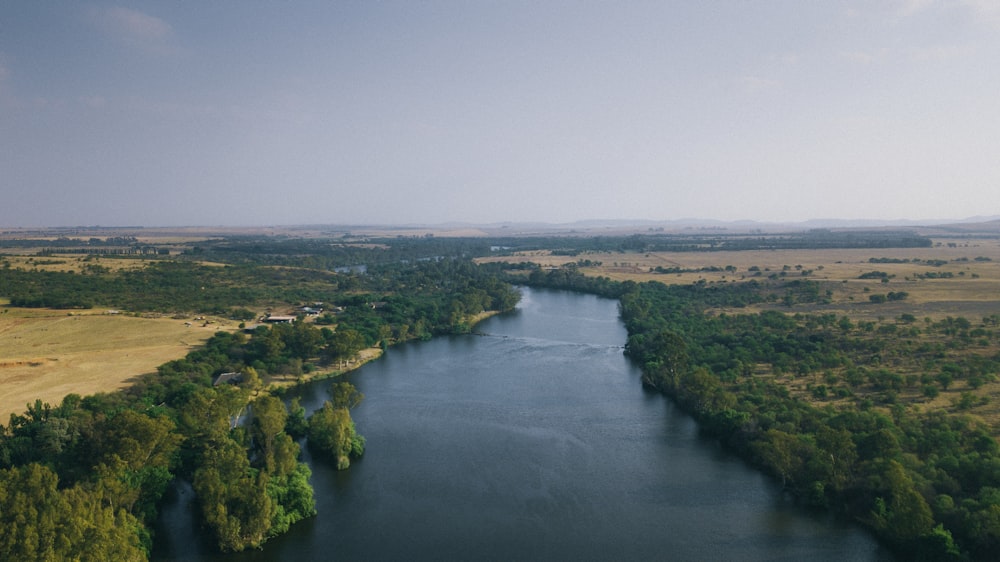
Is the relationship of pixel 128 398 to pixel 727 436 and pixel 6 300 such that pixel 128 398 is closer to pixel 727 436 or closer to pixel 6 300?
pixel 727 436

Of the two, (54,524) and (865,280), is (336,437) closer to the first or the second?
(54,524)

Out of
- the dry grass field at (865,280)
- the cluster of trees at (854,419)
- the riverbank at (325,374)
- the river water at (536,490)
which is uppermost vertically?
the dry grass field at (865,280)

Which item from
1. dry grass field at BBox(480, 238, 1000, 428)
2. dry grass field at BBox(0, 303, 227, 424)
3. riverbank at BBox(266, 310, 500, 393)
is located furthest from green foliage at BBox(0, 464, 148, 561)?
dry grass field at BBox(480, 238, 1000, 428)

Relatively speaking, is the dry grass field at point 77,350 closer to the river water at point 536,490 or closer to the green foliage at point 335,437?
the river water at point 536,490

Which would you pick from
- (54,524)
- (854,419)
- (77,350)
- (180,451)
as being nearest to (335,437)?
(180,451)

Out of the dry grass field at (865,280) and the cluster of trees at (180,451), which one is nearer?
the cluster of trees at (180,451)

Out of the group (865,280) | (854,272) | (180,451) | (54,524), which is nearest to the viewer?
(54,524)

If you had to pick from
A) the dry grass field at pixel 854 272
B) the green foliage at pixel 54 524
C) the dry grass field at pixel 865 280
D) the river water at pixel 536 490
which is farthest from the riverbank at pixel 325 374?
the dry grass field at pixel 854 272
